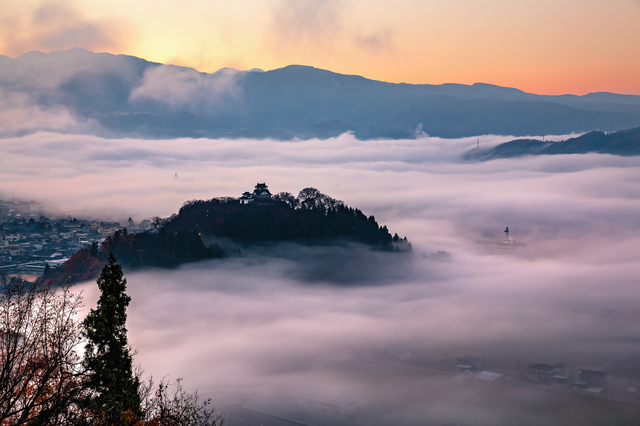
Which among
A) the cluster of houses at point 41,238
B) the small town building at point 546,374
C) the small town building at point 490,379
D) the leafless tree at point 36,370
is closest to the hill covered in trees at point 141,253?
the cluster of houses at point 41,238

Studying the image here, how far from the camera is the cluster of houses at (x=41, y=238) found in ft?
262

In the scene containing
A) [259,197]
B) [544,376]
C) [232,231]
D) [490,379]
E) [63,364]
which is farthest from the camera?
[259,197]

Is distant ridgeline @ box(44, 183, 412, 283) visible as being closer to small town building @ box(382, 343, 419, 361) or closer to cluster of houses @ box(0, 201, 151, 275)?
cluster of houses @ box(0, 201, 151, 275)

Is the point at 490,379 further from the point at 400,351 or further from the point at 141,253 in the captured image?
the point at 141,253

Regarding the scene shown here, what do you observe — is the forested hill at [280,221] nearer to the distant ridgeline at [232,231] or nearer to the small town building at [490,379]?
the distant ridgeline at [232,231]

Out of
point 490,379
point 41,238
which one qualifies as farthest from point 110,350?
point 41,238

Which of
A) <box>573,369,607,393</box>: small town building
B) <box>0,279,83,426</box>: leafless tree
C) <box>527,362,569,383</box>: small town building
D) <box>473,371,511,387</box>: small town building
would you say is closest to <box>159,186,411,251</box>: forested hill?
<box>473,371,511,387</box>: small town building

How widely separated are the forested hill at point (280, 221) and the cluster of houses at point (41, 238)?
16.8m

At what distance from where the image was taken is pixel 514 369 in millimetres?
54688

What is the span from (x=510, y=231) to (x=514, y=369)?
126 m

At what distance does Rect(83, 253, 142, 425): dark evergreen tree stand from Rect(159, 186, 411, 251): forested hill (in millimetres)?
57574

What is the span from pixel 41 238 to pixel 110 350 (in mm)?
91415

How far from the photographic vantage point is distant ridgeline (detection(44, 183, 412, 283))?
65250mm

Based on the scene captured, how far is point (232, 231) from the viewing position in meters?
73.6
